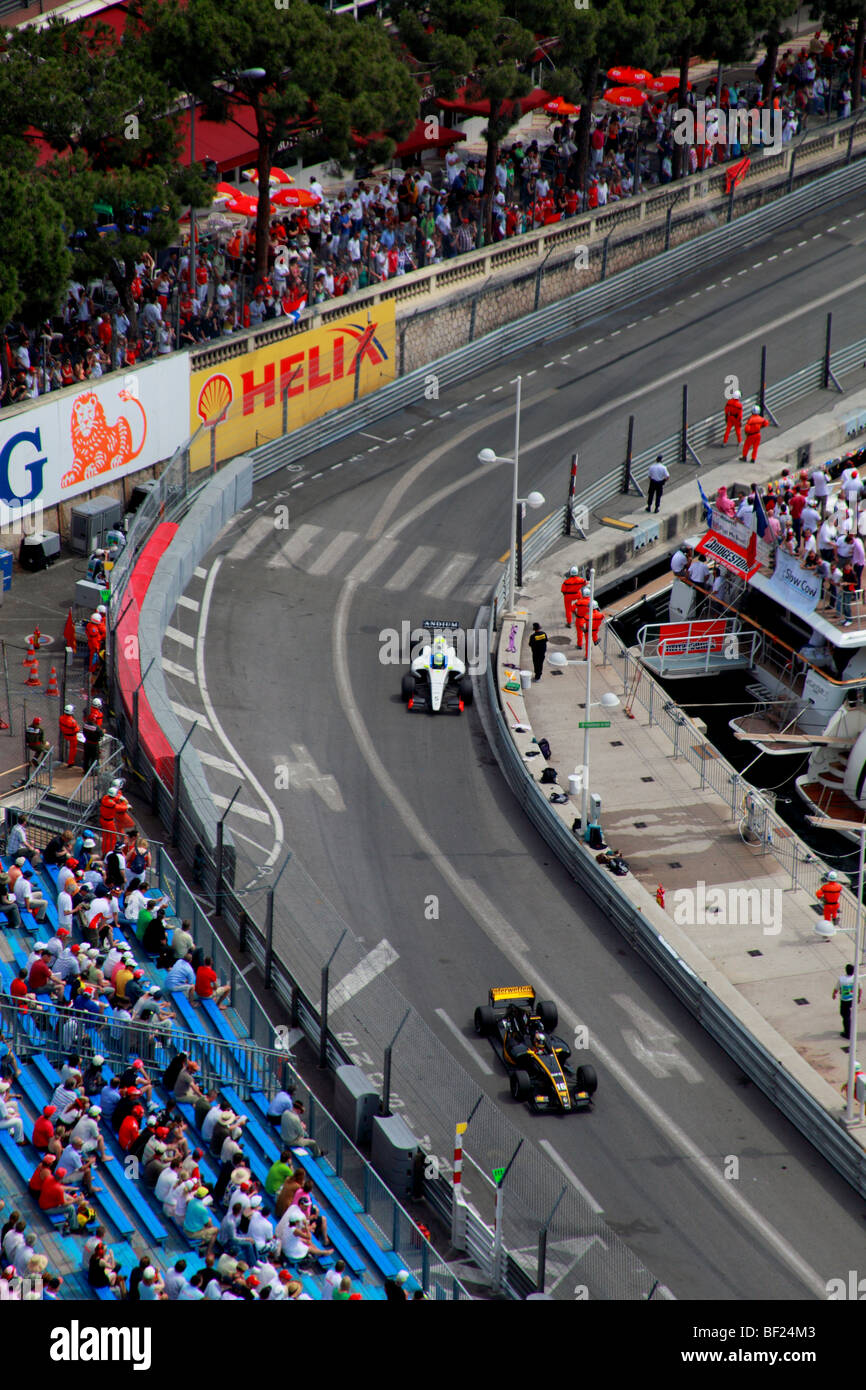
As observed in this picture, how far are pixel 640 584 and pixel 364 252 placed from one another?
46.5 ft

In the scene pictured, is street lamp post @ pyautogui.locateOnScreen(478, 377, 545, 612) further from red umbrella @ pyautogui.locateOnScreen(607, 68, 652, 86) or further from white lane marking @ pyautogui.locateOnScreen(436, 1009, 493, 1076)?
red umbrella @ pyautogui.locateOnScreen(607, 68, 652, 86)

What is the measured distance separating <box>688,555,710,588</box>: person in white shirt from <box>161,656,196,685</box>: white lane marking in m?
14.8

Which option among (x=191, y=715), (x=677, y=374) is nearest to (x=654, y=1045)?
(x=191, y=715)

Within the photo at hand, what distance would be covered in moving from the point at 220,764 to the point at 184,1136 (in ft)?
47.3

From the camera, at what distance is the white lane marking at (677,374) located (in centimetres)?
6519

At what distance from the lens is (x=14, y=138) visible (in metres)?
55.2

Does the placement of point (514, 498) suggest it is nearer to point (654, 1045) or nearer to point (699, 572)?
point (699, 572)

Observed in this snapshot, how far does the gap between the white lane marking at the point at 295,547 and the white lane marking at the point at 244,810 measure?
12.5 metres

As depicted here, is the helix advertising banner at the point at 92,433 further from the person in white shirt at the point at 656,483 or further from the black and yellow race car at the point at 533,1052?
the black and yellow race car at the point at 533,1052

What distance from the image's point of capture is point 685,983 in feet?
137

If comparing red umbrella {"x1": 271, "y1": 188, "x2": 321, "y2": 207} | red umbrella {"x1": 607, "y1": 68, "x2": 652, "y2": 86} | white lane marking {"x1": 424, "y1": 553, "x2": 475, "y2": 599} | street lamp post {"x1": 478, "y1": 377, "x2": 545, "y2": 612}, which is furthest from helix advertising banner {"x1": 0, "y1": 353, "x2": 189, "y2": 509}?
red umbrella {"x1": 607, "y1": 68, "x2": 652, "y2": 86}

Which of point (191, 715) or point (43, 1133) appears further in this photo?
point (191, 715)

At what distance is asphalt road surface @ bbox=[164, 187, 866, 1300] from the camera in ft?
122

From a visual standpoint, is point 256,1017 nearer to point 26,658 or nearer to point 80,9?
point 26,658
